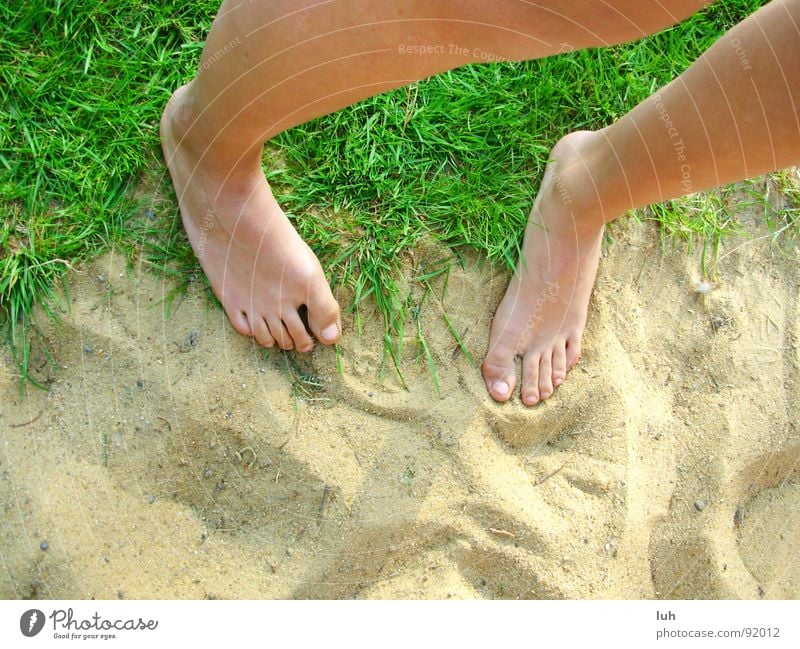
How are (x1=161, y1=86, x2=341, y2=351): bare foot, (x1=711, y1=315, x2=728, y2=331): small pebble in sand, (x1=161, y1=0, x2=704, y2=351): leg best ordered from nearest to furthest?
1. (x1=161, y1=0, x2=704, y2=351): leg
2. (x1=161, y1=86, x2=341, y2=351): bare foot
3. (x1=711, y1=315, x2=728, y2=331): small pebble in sand

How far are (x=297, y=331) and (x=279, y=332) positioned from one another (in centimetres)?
3

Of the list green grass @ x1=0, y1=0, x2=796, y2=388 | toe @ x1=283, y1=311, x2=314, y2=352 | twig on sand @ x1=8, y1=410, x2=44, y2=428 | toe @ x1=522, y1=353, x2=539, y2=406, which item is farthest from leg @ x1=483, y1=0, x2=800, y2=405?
twig on sand @ x1=8, y1=410, x2=44, y2=428

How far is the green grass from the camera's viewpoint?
4.60 ft

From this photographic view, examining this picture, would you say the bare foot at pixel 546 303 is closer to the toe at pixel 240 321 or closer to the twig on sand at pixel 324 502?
the twig on sand at pixel 324 502

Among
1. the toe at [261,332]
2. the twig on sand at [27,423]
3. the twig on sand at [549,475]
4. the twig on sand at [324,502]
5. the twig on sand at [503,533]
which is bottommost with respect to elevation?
the twig on sand at [27,423]

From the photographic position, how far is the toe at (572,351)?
1437 mm

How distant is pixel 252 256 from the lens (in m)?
1.36

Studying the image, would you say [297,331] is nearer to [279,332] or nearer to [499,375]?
[279,332]

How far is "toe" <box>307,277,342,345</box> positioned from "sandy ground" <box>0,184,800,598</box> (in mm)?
45

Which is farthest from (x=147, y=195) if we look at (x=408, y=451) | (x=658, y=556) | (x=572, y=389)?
(x=658, y=556)

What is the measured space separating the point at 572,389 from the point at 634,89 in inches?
27.6

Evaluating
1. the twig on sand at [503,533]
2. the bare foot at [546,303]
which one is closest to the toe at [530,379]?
the bare foot at [546,303]

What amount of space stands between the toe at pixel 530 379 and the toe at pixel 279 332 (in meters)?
0.46

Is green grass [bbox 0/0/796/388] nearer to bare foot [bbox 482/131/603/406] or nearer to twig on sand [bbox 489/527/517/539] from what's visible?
bare foot [bbox 482/131/603/406]
